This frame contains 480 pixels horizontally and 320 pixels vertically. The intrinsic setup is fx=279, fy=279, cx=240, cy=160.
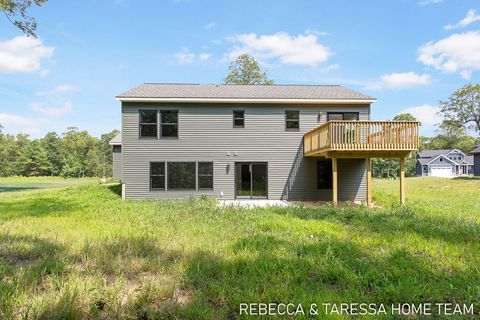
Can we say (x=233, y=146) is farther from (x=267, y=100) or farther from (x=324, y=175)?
(x=324, y=175)

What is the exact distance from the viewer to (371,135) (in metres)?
11.7

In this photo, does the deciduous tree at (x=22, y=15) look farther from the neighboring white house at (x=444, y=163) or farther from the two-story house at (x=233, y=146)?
the neighboring white house at (x=444, y=163)

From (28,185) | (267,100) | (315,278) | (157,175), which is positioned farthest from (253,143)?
(28,185)

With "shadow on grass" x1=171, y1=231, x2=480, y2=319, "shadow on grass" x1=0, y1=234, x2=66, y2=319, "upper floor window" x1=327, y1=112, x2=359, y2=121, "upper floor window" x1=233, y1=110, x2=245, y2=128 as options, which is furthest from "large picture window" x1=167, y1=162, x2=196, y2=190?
"shadow on grass" x1=171, y1=231, x2=480, y2=319

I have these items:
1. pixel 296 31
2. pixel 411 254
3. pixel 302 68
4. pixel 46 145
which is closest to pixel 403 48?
pixel 296 31

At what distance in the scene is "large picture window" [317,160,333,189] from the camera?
15.1 meters

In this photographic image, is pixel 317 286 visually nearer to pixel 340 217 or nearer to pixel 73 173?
pixel 340 217

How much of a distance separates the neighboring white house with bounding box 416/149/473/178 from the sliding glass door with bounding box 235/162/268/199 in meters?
53.7

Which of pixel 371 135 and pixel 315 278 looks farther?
pixel 371 135

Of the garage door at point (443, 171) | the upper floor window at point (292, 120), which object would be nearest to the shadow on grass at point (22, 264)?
the upper floor window at point (292, 120)

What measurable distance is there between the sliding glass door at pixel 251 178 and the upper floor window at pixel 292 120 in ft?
7.83

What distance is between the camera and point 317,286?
377 centimetres

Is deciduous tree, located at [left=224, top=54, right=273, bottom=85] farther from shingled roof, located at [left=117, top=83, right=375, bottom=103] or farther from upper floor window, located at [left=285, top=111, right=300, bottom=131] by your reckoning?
upper floor window, located at [left=285, top=111, right=300, bottom=131]

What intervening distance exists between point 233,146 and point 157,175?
4.29 meters
